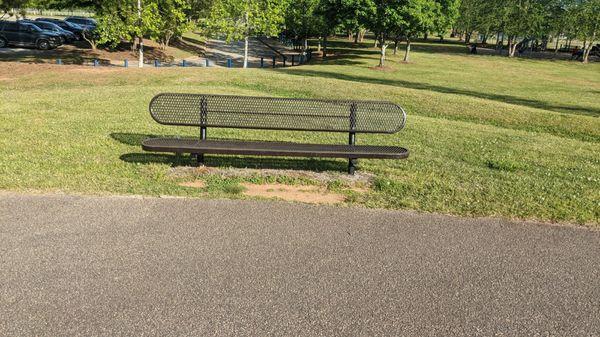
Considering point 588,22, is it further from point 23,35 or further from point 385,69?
point 23,35

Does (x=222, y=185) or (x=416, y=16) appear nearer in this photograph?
(x=222, y=185)

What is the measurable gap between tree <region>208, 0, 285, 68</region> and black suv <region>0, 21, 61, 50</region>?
11919 millimetres

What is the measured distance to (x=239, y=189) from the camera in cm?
573

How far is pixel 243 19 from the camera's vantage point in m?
32.6

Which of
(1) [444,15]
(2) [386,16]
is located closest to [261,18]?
(2) [386,16]

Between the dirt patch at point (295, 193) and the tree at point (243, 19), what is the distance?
2606 cm

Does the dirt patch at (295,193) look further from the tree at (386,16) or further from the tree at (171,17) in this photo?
the tree at (386,16)

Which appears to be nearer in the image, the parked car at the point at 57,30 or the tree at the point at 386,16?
the tree at the point at 386,16

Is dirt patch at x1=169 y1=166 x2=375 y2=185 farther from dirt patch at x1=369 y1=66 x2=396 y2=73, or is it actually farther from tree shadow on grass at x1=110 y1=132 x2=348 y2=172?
dirt patch at x1=369 y1=66 x2=396 y2=73

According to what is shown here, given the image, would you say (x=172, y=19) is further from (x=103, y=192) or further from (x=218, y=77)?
(x=103, y=192)

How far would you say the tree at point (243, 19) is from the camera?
1234 inches

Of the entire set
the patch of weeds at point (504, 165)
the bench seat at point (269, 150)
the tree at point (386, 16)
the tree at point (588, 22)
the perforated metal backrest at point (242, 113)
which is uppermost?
the tree at point (588, 22)

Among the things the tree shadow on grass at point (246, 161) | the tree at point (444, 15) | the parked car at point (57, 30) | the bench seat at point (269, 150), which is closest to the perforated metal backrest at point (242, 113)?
the bench seat at point (269, 150)

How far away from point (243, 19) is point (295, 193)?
2879 cm
